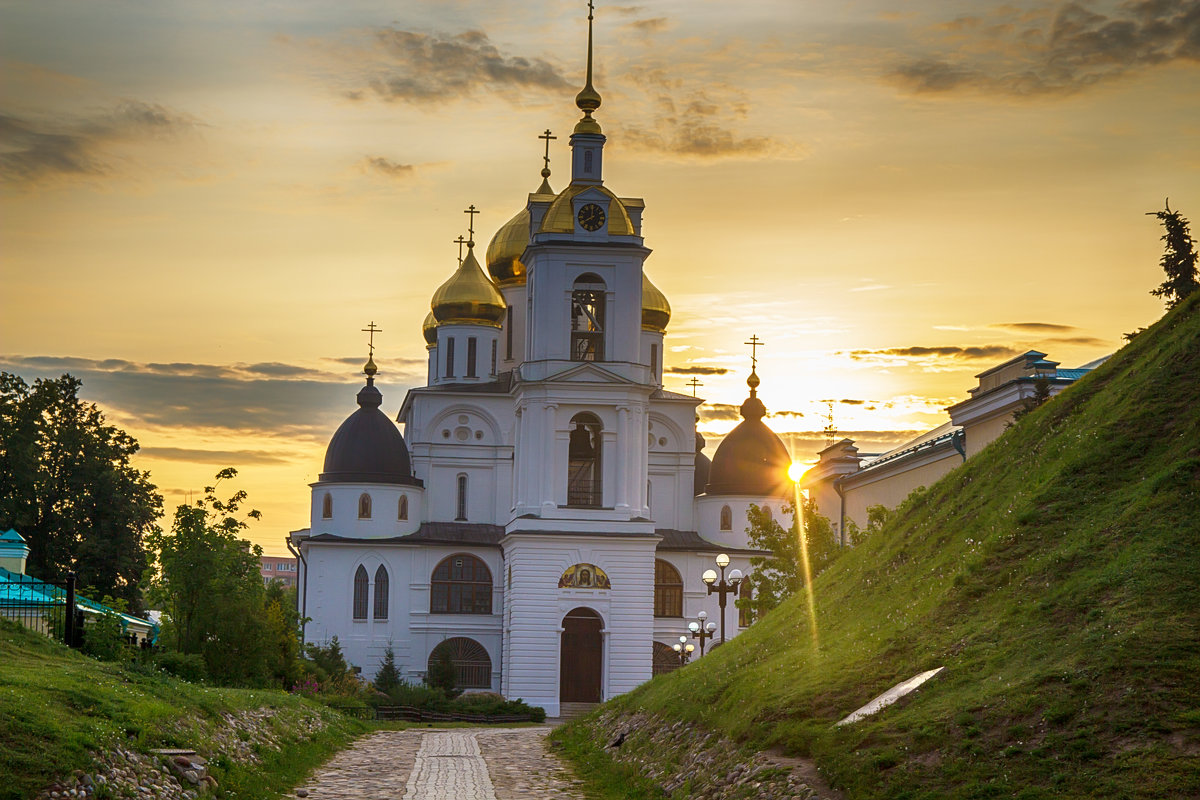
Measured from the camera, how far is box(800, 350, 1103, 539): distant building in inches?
1171

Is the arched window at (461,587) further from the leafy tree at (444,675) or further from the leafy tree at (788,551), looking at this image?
the leafy tree at (788,551)

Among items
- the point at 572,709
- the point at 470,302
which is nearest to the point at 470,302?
the point at 470,302

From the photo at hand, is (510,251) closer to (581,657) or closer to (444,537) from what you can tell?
(444,537)

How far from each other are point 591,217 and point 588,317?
367 cm

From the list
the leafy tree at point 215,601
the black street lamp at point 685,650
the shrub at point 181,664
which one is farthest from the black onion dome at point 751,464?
the shrub at point 181,664

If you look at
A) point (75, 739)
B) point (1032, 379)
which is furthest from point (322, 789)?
point (1032, 379)

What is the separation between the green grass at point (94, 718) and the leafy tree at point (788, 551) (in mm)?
17000

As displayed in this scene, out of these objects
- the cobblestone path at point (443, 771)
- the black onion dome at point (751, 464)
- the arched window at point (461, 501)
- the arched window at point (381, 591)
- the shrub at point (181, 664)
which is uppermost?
the black onion dome at point (751, 464)

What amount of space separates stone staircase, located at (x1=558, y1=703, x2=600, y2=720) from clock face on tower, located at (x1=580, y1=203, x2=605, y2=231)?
17.0m

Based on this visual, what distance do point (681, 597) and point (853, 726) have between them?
1847 inches

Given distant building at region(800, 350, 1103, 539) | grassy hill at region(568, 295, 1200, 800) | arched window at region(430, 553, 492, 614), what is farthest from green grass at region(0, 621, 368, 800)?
arched window at region(430, 553, 492, 614)

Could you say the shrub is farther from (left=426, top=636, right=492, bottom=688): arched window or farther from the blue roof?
(left=426, top=636, right=492, bottom=688): arched window

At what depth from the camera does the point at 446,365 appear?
67125 mm

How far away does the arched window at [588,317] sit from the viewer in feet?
186
